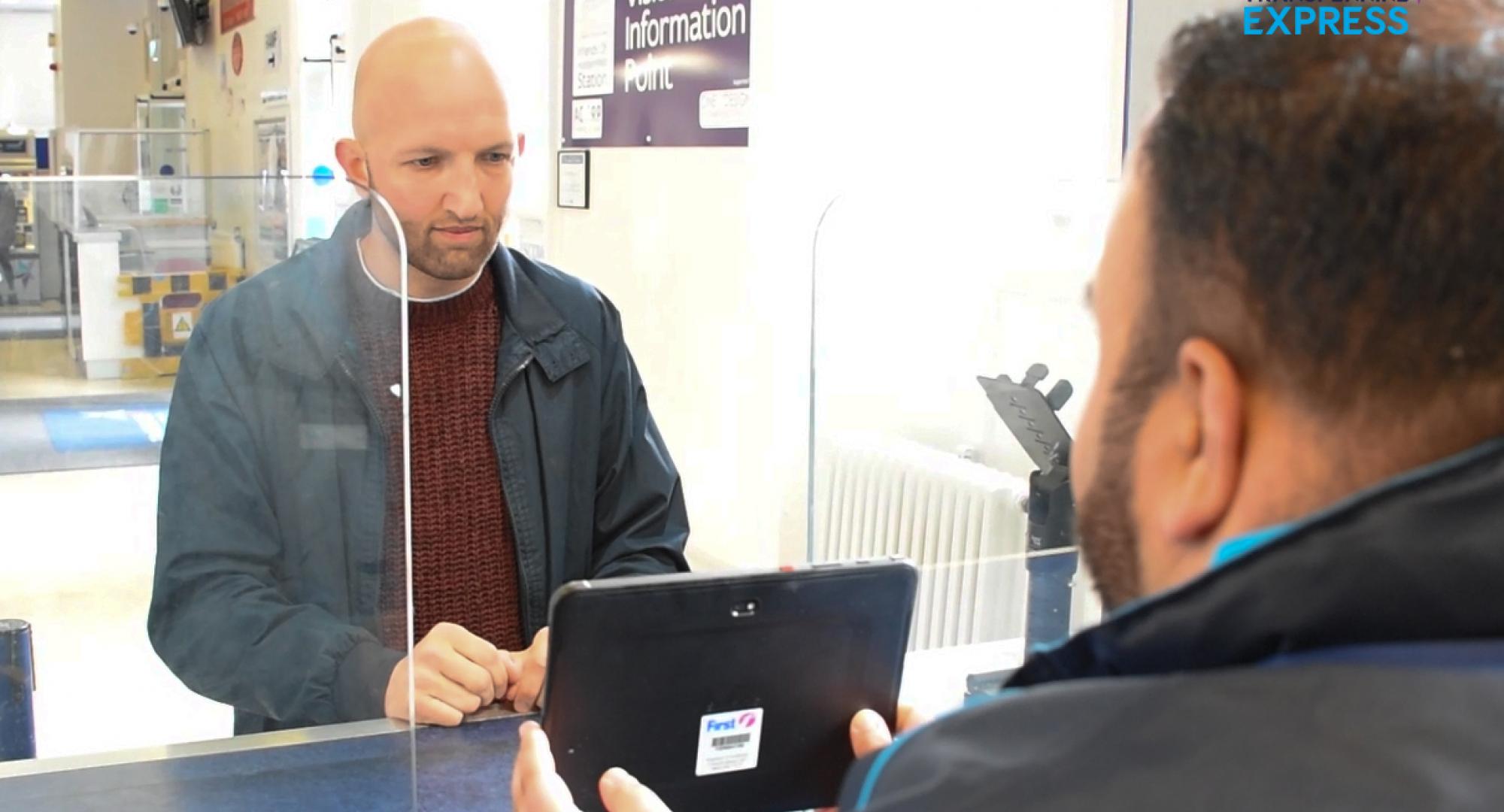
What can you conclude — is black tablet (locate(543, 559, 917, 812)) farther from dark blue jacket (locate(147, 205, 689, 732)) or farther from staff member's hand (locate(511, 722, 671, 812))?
dark blue jacket (locate(147, 205, 689, 732))

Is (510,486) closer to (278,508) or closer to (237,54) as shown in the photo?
(278,508)

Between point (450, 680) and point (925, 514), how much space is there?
1.85 m

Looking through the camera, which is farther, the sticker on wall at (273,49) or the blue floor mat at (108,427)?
the sticker on wall at (273,49)

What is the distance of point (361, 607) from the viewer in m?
1.48

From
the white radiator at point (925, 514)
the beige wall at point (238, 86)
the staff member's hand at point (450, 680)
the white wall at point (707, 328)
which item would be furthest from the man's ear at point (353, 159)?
the beige wall at point (238, 86)

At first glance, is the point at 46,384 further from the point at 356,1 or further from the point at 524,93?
the point at 356,1

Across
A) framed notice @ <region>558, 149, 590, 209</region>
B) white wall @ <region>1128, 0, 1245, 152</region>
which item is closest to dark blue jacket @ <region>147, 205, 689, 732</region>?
white wall @ <region>1128, 0, 1245, 152</region>

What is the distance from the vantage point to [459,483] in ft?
5.70

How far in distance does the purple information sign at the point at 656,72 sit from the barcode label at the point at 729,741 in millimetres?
2901

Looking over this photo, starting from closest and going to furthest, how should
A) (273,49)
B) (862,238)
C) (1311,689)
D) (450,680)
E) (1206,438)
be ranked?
1. (1311,689)
2. (1206,438)
3. (450,680)
4. (862,238)
5. (273,49)

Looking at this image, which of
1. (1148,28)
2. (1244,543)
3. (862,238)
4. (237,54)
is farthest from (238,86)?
(1244,543)

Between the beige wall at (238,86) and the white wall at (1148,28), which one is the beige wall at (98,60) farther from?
the white wall at (1148,28)

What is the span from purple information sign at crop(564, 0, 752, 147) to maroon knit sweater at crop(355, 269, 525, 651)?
218cm

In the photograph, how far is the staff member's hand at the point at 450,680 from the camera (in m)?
1.40
